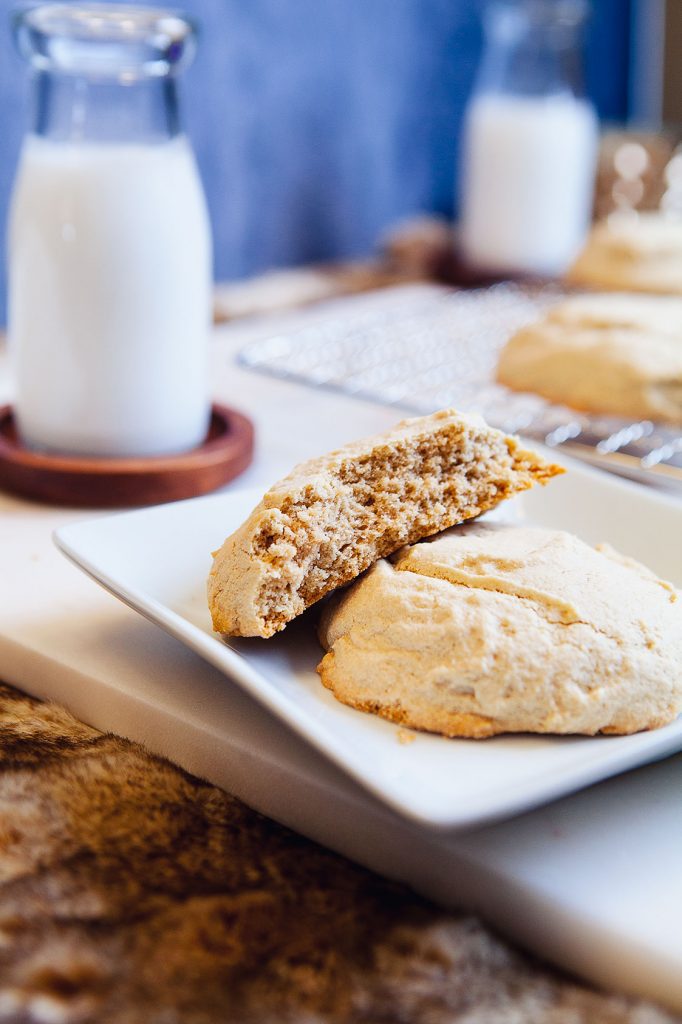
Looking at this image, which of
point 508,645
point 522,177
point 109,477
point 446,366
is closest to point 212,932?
point 508,645

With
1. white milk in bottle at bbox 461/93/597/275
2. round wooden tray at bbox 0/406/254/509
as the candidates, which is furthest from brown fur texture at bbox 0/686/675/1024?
white milk in bottle at bbox 461/93/597/275

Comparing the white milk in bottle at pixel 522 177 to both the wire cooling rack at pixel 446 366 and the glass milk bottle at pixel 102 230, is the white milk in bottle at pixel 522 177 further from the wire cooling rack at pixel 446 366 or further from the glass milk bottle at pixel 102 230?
the glass milk bottle at pixel 102 230

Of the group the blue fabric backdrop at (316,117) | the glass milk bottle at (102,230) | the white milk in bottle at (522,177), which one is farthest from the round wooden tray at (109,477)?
the white milk in bottle at (522,177)

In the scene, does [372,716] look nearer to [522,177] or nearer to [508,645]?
[508,645]

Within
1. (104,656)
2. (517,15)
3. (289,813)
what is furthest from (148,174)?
(517,15)

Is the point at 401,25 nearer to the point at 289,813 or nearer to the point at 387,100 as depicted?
the point at 387,100

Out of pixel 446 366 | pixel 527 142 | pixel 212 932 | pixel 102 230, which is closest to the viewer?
pixel 212 932

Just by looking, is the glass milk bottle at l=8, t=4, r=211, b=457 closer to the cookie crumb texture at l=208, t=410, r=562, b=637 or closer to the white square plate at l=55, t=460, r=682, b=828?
the white square plate at l=55, t=460, r=682, b=828

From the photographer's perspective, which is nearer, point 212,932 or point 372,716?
point 212,932
